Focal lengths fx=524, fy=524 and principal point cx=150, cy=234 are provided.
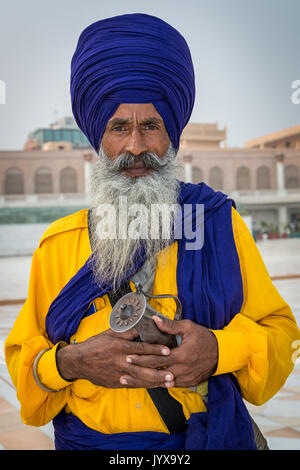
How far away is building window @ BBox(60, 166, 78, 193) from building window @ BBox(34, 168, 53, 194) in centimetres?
64

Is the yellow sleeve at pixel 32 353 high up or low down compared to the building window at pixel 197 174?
down

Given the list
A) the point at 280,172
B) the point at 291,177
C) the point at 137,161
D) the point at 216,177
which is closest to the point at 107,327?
the point at 137,161

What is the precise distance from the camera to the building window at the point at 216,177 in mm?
29513

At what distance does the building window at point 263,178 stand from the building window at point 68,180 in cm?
1037

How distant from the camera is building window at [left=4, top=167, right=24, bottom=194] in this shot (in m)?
27.2

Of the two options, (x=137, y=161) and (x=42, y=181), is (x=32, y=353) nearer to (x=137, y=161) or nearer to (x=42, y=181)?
(x=137, y=161)

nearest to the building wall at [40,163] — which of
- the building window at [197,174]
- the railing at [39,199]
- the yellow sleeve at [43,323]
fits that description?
the railing at [39,199]

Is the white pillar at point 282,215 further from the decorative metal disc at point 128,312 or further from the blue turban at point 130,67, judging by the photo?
the decorative metal disc at point 128,312

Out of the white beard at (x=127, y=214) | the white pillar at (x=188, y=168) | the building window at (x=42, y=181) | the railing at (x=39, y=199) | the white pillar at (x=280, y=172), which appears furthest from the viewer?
the white pillar at (x=280, y=172)

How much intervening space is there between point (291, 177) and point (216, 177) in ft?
14.5

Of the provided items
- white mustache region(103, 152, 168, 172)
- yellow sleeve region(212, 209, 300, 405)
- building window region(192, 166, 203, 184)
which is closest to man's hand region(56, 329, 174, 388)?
yellow sleeve region(212, 209, 300, 405)

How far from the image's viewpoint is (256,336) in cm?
108

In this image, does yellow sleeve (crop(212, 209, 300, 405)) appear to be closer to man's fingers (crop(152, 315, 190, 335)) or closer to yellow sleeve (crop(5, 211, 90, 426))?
man's fingers (crop(152, 315, 190, 335))
